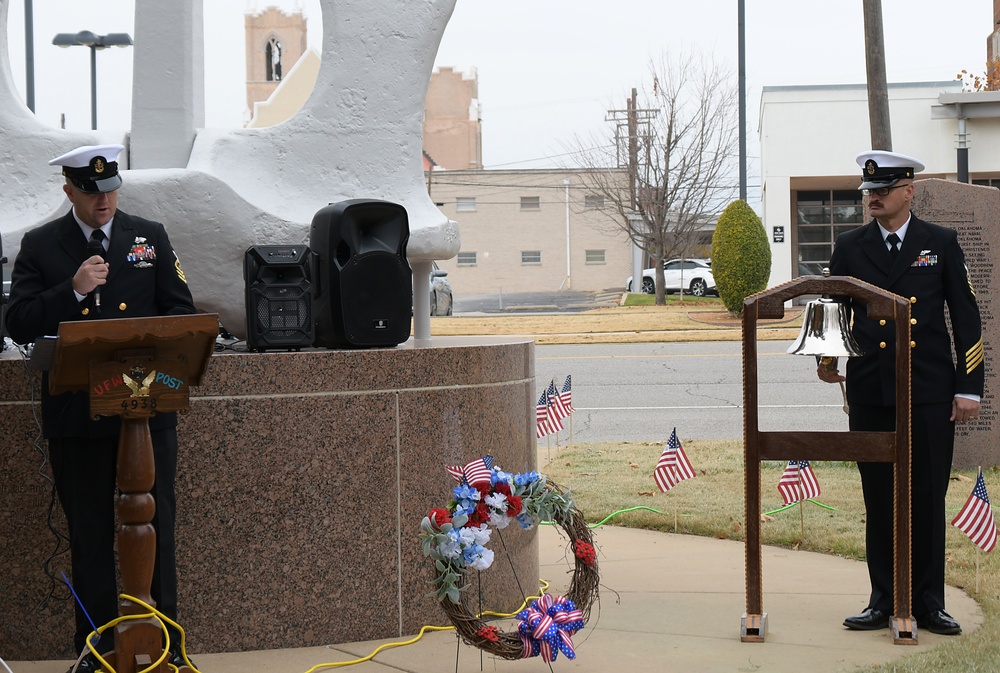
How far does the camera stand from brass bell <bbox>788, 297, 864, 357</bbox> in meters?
5.30

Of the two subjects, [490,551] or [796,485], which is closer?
[490,551]

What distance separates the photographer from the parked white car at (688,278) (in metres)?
45.1

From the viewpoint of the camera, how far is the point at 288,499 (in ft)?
17.7

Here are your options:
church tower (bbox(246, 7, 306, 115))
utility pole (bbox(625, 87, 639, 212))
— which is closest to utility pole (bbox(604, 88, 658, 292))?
utility pole (bbox(625, 87, 639, 212))

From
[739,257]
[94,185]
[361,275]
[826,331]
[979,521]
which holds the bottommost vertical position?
[979,521]

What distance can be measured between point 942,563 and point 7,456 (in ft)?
13.6

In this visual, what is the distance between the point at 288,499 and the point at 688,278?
136 ft

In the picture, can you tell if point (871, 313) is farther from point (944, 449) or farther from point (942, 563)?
point (942, 563)

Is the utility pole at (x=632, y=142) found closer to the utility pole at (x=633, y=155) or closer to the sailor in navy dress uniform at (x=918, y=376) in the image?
the utility pole at (x=633, y=155)

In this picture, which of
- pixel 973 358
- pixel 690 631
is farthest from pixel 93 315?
pixel 973 358

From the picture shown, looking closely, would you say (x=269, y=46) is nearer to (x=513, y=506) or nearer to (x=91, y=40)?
(x=91, y=40)

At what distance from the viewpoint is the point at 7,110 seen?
6867 millimetres

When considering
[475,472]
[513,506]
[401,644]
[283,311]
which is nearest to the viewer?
[513,506]

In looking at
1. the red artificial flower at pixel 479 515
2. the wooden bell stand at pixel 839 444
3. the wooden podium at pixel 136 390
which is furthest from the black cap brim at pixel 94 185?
the wooden bell stand at pixel 839 444
